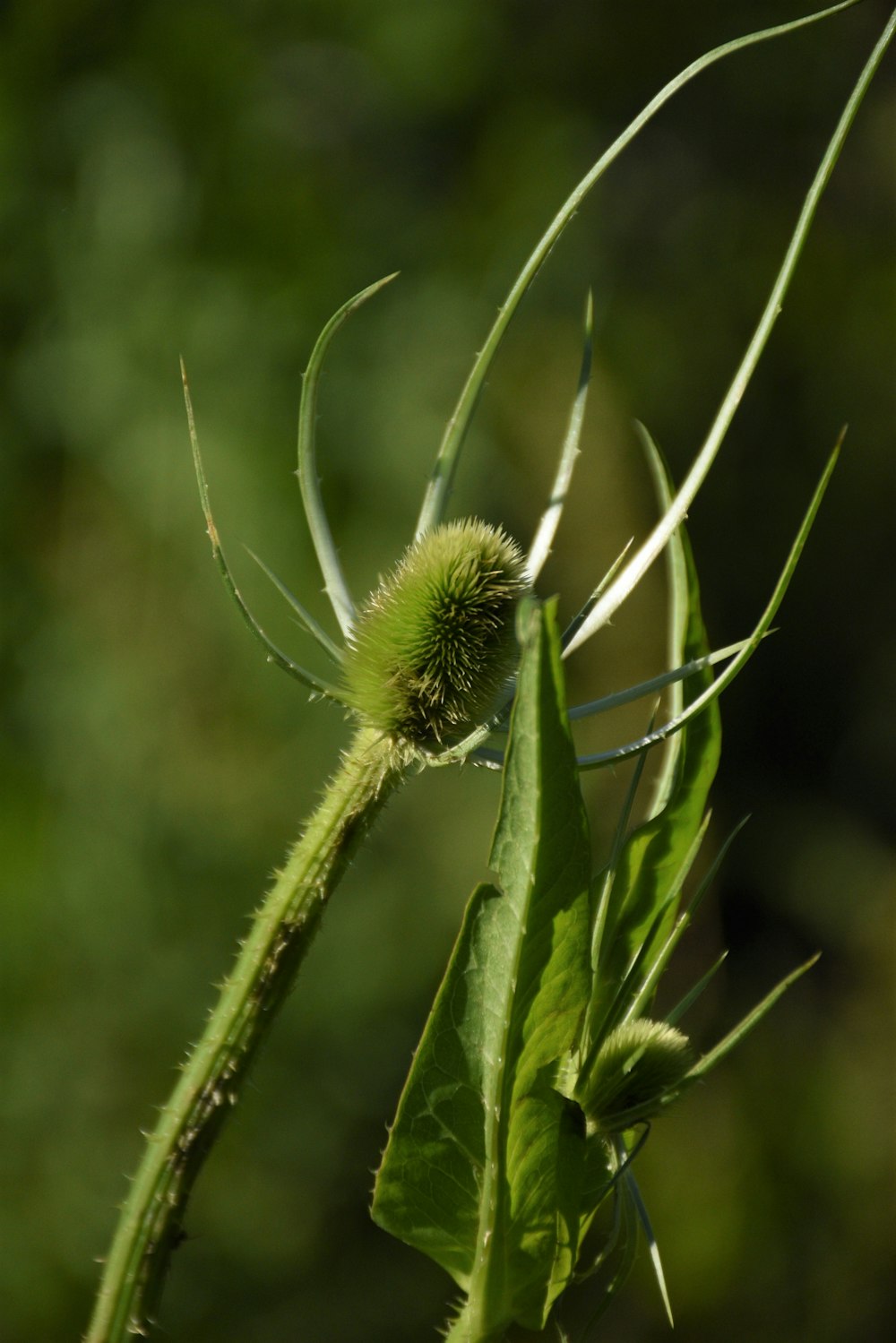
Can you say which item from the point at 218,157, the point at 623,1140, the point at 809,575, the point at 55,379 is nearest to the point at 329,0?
the point at 218,157

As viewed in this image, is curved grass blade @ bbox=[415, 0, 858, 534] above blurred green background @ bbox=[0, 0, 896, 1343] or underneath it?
underneath

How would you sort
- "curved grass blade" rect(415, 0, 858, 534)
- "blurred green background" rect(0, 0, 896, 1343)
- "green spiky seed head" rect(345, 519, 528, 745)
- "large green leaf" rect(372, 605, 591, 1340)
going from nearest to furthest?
"large green leaf" rect(372, 605, 591, 1340) → "curved grass blade" rect(415, 0, 858, 534) → "green spiky seed head" rect(345, 519, 528, 745) → "blurred green background" rect(0, 0, 896, 1343)

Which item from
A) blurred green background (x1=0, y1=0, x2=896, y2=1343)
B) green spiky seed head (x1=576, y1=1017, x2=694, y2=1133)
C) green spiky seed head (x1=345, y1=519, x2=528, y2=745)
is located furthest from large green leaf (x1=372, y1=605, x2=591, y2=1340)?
blurred green background (x1=0, y1=0, x2=896, y2=1343)

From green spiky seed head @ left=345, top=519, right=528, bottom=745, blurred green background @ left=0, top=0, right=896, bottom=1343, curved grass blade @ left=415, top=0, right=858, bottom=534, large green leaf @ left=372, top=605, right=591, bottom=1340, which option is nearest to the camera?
large green leaf @ left=372, top=605, right=591, bottom=1340

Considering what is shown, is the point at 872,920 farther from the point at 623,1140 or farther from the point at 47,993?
the point at 623,1140

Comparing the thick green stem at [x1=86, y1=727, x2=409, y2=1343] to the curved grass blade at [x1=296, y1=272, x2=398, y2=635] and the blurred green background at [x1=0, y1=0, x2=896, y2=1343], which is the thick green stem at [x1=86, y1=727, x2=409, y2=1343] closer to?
the curved grass blade at [x1=296, y1=272, x2=398, y2=635]

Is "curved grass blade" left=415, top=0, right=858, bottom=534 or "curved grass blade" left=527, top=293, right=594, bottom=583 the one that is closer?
"curved grass blade" left=415, top=0, right=858, bottom=534
